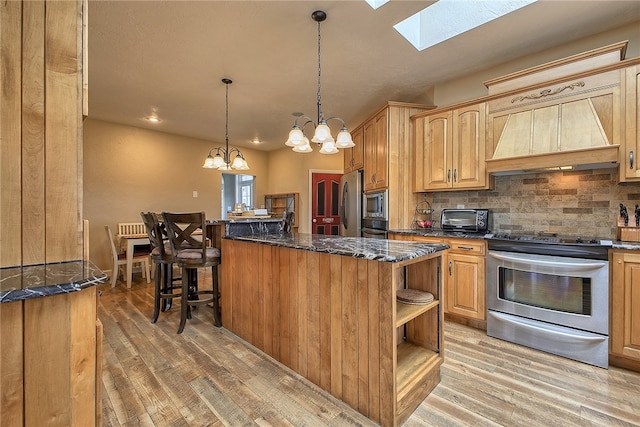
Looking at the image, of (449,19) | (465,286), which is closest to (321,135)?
(449,19)

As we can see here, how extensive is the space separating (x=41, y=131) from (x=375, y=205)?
10.3 ft

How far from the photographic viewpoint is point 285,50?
2.63 m

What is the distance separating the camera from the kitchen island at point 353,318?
143 centimetres

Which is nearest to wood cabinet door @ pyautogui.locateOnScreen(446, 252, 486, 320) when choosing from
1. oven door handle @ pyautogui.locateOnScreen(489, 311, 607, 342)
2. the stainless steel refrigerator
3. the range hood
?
oven door handle @ pyautogui.locateOnScreen(489, 311, 607, 342)

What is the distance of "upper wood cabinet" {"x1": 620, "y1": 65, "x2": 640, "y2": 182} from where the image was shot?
207 centimetres

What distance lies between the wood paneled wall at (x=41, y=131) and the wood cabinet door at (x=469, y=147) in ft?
10.0

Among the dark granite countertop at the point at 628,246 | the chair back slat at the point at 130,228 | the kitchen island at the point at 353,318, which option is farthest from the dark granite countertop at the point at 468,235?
the chair back slat at the point at 130,228

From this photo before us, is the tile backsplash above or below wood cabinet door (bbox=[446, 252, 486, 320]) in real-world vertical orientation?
above

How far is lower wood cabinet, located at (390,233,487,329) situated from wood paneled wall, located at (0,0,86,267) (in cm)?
278

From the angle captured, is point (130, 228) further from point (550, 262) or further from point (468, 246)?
point (550, 262)

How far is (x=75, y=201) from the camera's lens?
1.03 m

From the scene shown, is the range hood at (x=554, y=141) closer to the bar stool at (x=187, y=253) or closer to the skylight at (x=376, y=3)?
the skylight at (x=376, y=3)

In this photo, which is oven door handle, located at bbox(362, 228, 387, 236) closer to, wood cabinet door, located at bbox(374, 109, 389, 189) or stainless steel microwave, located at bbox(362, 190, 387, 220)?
stainless steel microwave, located at bbox(362, 190, 387, 220)

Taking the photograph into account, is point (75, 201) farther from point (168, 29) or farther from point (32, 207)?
point (168, 29)
